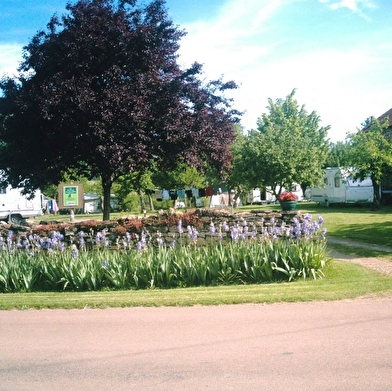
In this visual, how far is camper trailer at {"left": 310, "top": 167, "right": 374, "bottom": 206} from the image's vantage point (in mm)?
32156

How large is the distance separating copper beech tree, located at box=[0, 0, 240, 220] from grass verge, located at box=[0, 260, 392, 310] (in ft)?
19.0

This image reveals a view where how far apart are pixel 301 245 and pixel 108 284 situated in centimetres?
452

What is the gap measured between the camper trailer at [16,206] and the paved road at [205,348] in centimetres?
2427

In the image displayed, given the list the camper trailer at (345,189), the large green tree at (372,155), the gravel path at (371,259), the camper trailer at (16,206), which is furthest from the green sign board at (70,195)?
the camper trailer at (345,189)

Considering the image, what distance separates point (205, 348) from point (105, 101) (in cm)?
965

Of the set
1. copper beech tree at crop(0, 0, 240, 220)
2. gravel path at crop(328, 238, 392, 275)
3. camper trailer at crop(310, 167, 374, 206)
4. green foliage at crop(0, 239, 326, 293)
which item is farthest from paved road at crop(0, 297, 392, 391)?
camper trailer at crop(310, 167, 374, 206)

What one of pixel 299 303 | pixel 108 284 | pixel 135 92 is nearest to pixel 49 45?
pixel 135 92

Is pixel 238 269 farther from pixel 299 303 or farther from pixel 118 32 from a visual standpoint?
pixel 118 32

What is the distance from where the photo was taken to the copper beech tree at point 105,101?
43.7ft

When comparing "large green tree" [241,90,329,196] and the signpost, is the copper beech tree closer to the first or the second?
the signpost

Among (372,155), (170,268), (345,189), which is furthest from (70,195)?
(345,189)

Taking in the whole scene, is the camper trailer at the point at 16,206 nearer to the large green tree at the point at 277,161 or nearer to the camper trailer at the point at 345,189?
the large green tree at the point at 277,161

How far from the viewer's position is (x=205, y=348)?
5098 mm

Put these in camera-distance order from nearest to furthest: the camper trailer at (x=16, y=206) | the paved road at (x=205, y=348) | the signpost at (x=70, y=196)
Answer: the paved road at (x=205, y=348) < the signpost at (x=70, y=196) < the camper trailer at (x=16, y=206)
